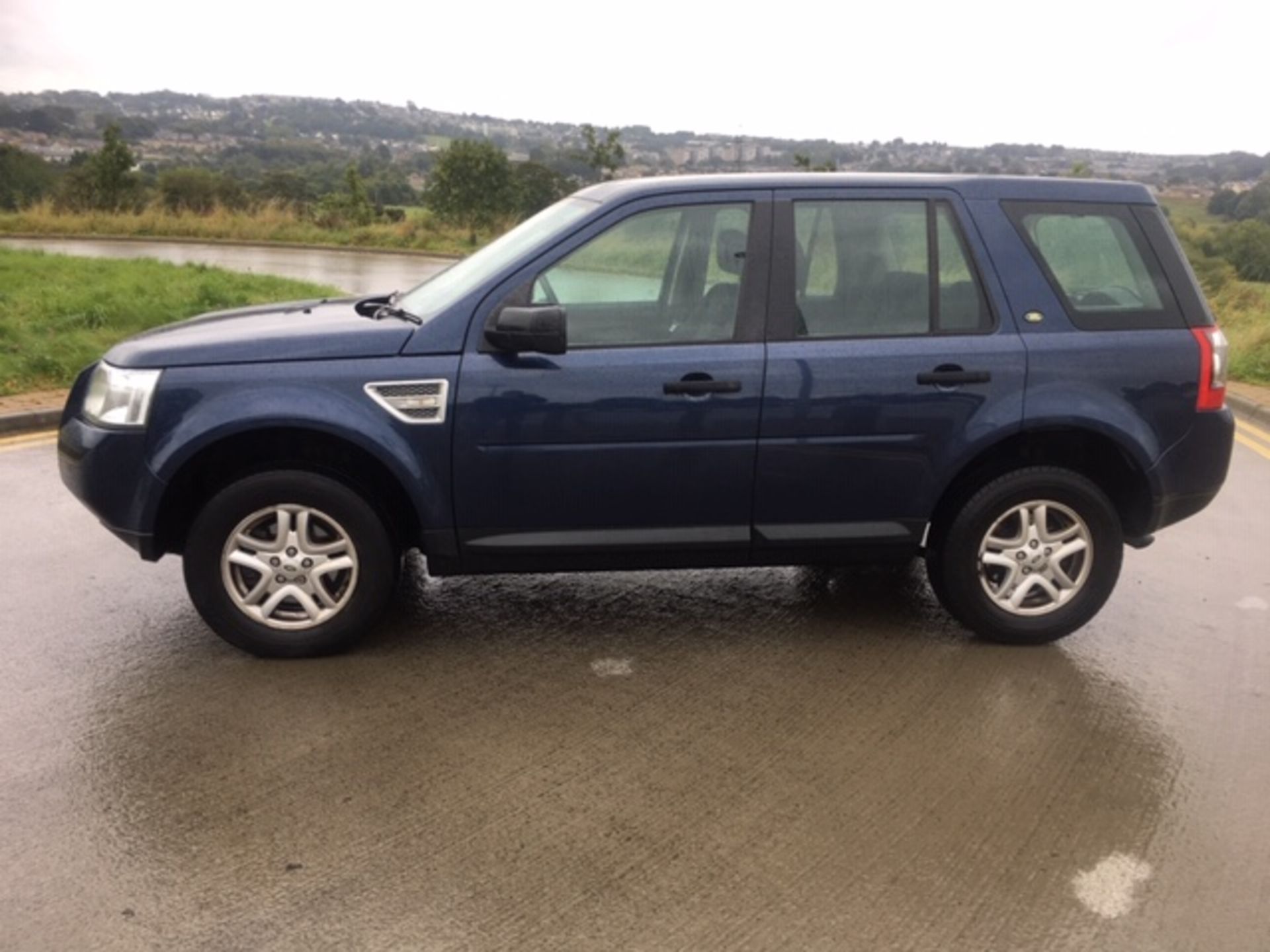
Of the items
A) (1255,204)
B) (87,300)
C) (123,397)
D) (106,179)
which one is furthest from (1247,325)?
(106,179)

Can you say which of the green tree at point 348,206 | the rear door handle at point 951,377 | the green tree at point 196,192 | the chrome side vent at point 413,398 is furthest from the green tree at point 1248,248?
the chrome side vent at point 413,398

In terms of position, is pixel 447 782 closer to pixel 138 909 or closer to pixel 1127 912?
pixel 138 909

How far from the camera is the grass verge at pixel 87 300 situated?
1042 cm

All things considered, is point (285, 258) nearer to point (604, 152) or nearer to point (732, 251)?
point (604, 152)

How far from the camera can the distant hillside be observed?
36.7 ft

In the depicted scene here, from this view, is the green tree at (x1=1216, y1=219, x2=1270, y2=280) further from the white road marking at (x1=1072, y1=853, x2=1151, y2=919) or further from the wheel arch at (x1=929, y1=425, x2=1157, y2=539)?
the white road marking at (x1=1072, y1=853, x2=1151, y2=919)

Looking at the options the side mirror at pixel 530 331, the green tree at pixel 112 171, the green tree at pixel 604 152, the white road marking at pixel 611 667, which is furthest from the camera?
the green tree at pixel 112 171

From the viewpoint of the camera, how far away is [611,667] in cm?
500

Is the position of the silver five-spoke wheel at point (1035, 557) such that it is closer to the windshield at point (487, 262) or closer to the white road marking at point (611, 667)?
the white road marking at point (611, 667)

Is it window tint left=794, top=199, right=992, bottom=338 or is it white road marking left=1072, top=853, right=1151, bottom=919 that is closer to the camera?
white road marking left=1072, top=853, right=1151, bottom=919

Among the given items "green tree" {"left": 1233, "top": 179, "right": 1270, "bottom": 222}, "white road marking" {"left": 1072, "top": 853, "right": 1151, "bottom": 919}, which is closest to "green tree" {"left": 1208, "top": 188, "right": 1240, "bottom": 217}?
"green tree" {"left": 1233, "top": 179, "right": 1270, "bottom": 222}

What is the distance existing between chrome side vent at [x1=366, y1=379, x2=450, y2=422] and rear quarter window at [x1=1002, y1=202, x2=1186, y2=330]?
250 cm

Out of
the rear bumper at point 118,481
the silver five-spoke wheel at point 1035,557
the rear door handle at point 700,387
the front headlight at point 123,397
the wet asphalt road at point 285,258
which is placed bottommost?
the wet asphalt road at point 285,258

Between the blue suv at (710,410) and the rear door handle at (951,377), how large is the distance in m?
0.01
